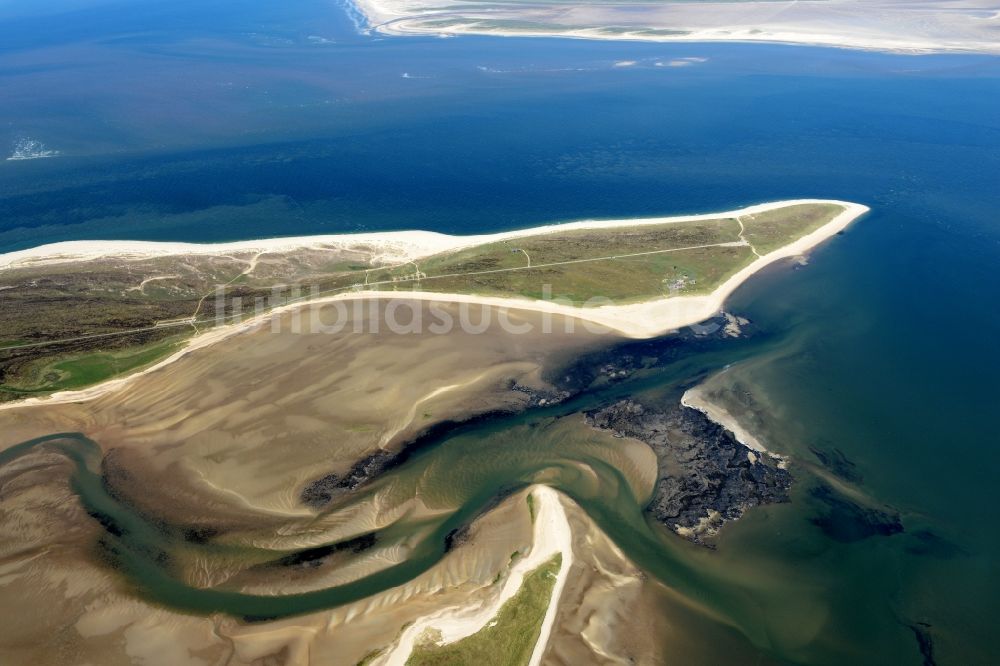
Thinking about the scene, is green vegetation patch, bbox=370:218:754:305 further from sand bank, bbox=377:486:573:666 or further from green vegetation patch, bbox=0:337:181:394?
sand bank, bbox=377:486:573:666

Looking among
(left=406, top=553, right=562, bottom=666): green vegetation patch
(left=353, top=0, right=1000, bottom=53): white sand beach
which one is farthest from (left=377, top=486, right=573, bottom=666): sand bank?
(left=353, top=0, right=1000, bottom=53): white sand beach

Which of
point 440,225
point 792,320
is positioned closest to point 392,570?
point 792,320

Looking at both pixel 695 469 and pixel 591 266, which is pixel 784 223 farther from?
pixel 695 469

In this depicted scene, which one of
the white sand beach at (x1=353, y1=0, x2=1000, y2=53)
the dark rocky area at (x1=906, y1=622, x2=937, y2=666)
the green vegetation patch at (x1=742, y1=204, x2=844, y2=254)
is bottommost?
the dark rocky area at (x1=906, y1=622, x2=937, y2=666)

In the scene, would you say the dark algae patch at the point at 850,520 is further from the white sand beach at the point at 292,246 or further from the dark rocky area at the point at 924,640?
the white sand beach at the point at 292,246

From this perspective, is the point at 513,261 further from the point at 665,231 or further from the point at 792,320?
the point at 792,320

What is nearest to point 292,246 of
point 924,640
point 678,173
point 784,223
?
point 678,173
